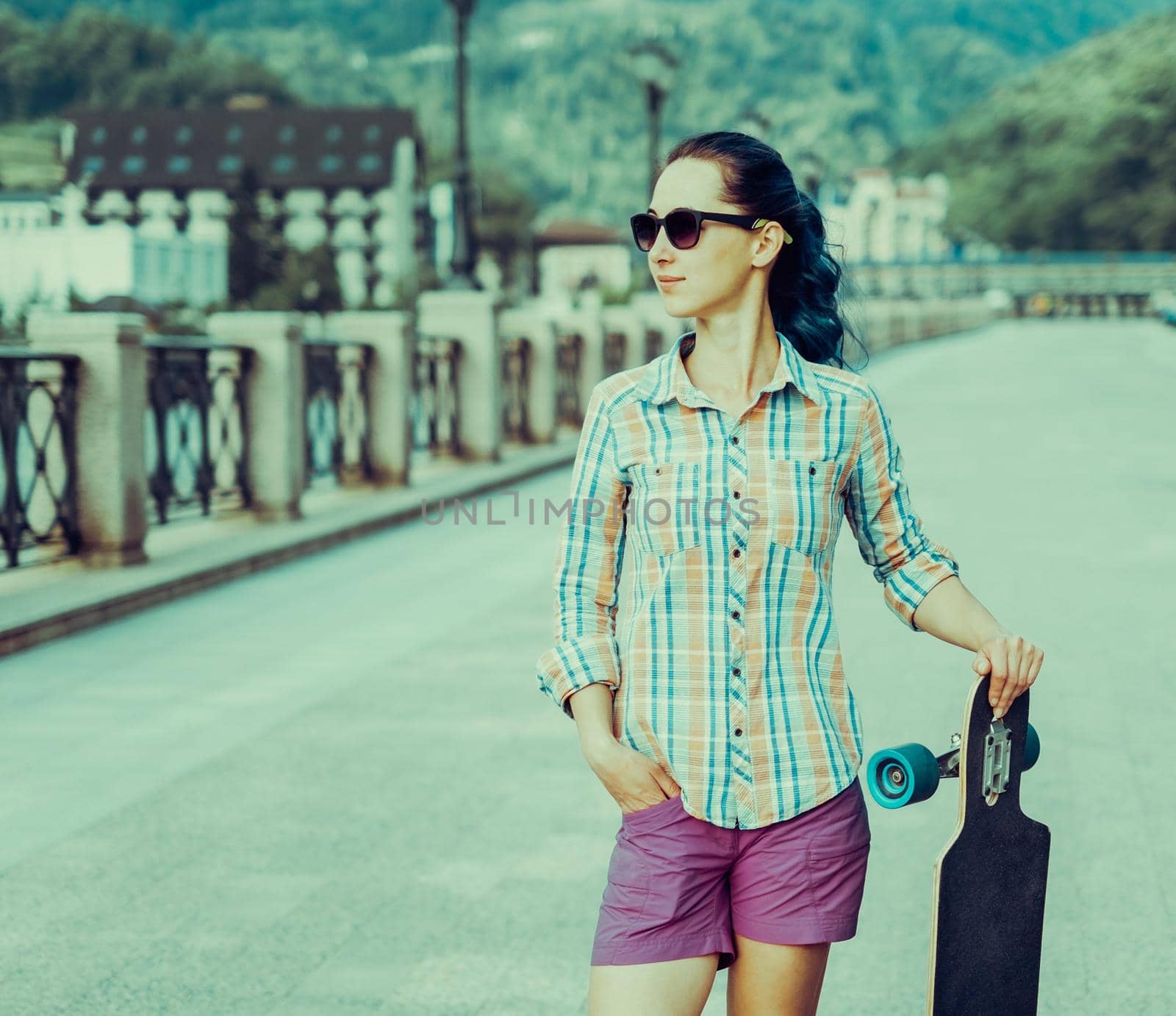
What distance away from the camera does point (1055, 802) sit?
5297 mm

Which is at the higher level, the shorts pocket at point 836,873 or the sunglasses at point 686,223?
the sunglasses at point 686,223

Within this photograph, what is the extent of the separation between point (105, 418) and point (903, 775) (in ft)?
24.7

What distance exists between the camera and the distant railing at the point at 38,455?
874 centimetres

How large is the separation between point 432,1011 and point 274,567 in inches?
284

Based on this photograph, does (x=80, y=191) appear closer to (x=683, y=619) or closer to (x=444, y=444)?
(x=444, y=444)

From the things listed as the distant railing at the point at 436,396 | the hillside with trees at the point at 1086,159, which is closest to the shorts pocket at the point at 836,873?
the distant railing at the point at 436,396

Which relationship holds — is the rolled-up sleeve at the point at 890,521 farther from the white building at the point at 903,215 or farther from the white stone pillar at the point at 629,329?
the white building at the point at 903,215

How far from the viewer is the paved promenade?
390 centimetres

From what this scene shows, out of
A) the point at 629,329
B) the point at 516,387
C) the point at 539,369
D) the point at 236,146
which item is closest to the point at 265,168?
the point at 236,146

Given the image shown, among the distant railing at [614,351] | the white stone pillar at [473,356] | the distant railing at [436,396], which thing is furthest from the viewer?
the distant railing at [614,351]

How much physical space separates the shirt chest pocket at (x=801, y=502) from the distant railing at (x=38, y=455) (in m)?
6.98

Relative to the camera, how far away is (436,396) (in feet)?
52.7

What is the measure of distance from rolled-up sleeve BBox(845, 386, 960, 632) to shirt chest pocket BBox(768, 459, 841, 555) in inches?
3.9

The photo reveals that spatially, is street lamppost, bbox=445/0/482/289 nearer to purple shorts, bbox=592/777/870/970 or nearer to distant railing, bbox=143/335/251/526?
distant railing, bbox=143/335/251/526
